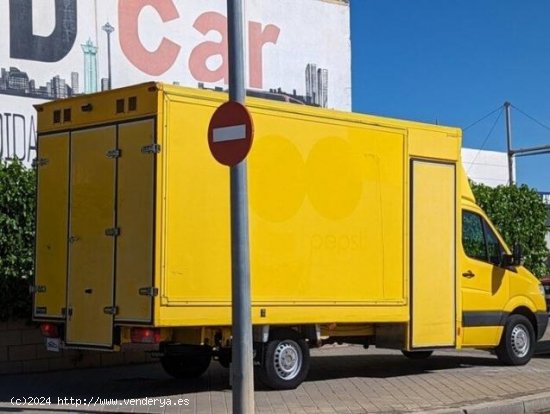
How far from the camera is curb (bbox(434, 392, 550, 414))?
10.2 metres

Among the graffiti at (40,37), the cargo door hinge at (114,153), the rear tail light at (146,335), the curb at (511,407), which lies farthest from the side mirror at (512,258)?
the graffiti at (40,37)

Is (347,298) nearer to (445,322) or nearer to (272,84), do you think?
(445,322)

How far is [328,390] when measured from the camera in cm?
1155

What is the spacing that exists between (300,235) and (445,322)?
299 centimetres

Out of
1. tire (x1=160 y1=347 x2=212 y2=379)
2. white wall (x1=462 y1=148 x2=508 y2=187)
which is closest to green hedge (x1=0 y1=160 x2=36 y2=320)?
tire (x1=160 y1=347 x2=212 y2=379)

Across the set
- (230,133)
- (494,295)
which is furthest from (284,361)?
(494,295)

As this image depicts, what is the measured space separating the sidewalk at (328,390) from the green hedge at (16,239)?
1.07m

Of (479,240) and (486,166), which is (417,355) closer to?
(479,240)

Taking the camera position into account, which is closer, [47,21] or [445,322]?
[445,322]

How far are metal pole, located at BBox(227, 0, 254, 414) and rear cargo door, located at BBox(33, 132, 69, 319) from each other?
3.10 meters

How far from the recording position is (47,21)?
15289mm

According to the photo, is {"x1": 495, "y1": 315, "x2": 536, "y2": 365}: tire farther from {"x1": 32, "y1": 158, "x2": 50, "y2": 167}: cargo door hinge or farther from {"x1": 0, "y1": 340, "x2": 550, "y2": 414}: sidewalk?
{"x1": 32, "y1": 158, "x2": 50, "y2": 167}: cargo door hinge

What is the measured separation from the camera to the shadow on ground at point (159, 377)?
443 inches

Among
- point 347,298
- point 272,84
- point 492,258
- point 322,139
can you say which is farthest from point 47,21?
point 492,258
